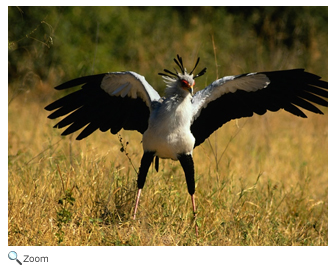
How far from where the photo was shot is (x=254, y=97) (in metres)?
4.89

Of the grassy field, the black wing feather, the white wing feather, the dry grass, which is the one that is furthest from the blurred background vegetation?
the white wing feather

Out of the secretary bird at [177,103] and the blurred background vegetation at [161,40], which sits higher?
the blurred background vegetation at [161,40]

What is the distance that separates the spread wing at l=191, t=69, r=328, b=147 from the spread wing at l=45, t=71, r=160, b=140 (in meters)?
0.44

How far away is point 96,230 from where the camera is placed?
4297 millimetres

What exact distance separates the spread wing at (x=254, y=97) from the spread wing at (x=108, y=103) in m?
0.44

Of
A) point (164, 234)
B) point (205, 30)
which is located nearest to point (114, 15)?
point (205, 30)

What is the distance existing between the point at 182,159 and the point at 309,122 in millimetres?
4568

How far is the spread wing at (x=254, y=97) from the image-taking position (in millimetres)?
4699

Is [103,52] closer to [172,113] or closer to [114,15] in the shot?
[114,15]

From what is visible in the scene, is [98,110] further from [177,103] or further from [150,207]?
[150,207]

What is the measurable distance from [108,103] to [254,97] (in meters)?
1.26
